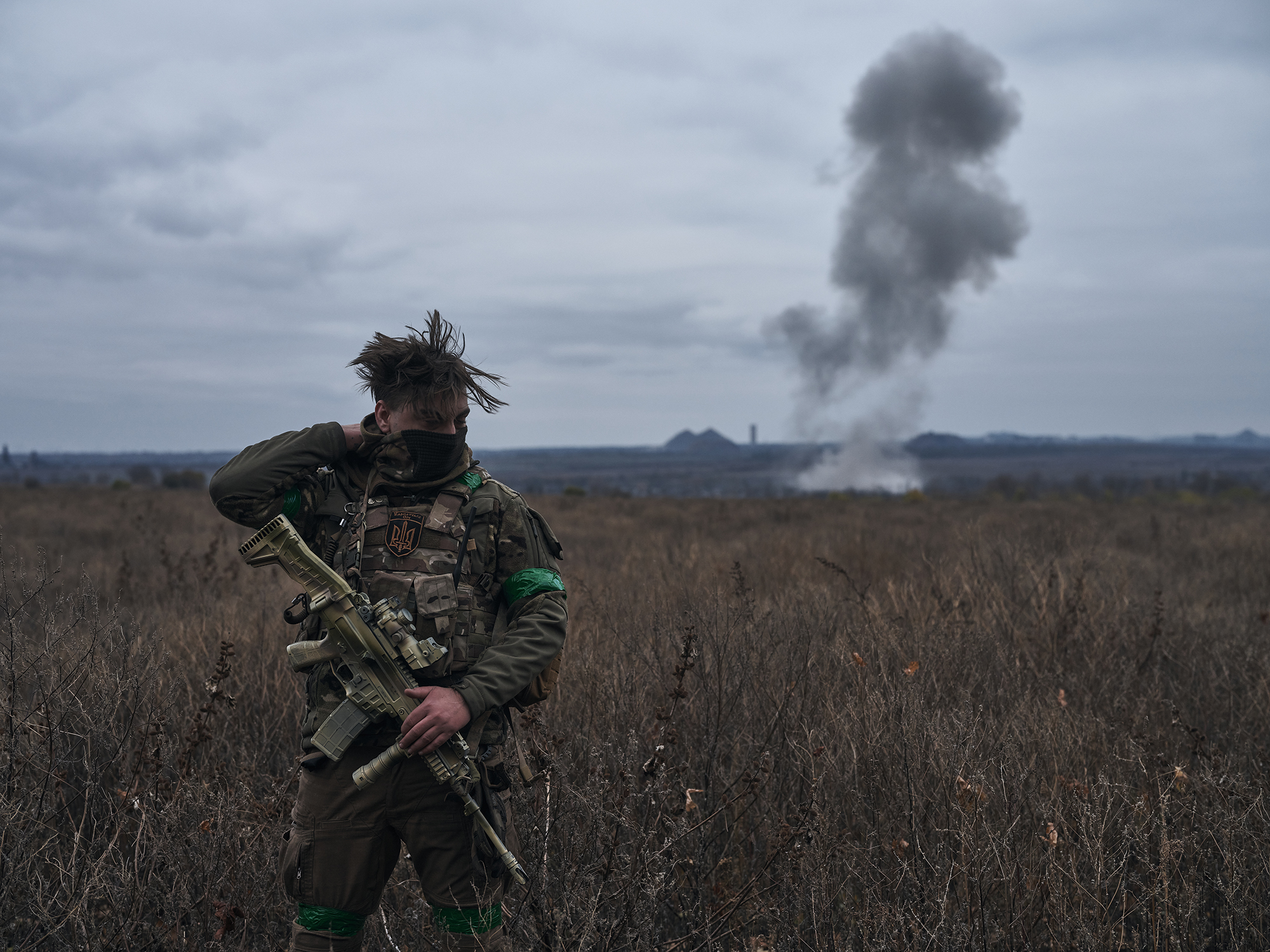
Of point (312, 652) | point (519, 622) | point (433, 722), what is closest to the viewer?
point (433, 722)

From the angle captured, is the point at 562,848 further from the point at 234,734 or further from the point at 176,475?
the point at 176,475

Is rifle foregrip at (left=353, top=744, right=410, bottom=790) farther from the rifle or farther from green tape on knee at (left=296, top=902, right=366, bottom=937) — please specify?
green tape on knee at (left=296, top=902, right=366, bottom=937)

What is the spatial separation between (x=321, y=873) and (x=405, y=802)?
27cm

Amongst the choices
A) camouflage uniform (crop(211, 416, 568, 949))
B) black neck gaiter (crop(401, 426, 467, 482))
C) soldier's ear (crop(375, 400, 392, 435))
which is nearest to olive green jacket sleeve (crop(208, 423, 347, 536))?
camouflage uniform (crop(211, 416, 568, 949))

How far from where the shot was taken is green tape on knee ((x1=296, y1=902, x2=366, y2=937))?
6.87ft

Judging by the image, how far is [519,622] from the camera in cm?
220

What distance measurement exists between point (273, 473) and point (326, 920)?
121 centimetres

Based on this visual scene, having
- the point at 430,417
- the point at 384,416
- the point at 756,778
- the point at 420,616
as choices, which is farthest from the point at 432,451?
the point at 756,778

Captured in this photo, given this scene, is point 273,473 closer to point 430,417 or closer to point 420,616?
point 430,417

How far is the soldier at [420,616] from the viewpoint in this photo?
2086mm

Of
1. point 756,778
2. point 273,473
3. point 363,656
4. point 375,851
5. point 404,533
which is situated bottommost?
point 756,778

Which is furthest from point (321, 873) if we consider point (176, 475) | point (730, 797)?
point (176, 475)

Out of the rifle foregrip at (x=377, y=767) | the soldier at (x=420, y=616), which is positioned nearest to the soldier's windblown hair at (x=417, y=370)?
the soldier at (x=420, y=616)

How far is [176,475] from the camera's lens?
4119 centimetres
